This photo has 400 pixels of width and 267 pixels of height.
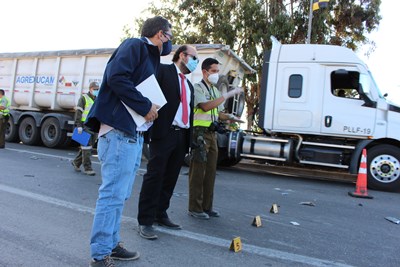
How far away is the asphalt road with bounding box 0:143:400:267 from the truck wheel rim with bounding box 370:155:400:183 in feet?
4.10

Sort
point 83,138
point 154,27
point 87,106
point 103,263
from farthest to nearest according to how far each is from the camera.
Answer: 1. point 87,106
2. point 83,138
3. point 154,27
4. point 103,263

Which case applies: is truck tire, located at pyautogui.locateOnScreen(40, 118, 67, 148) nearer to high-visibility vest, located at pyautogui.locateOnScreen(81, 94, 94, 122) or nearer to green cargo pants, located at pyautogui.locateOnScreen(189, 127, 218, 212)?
high-visibility vest, located at pyautogui.locateOnScreen(81, 94, 94, 122)

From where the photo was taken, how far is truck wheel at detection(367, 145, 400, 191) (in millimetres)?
7914

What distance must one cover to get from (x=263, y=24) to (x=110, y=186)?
13534mm

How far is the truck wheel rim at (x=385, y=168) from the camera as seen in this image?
313 inches

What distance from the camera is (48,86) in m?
12.5

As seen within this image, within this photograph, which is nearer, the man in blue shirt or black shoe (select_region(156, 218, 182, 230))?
the man in blue shirt

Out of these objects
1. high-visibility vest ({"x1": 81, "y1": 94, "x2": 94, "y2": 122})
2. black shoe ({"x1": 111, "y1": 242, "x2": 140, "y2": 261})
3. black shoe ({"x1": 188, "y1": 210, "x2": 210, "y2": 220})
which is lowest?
black shoe ({"x1": 111, "y1": 242, "x2": 140, "y2": 261})

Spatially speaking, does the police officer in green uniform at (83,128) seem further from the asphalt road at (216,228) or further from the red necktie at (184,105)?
the red necktie at (184,105)

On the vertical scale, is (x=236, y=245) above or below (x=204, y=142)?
below

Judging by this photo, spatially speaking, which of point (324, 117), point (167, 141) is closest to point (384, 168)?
point (324, 117)

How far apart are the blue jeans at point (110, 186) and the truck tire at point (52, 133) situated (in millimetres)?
9879

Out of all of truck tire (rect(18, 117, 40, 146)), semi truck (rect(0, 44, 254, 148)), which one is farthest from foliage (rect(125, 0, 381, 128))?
truck tire (rect(18, 117, 40, 146))

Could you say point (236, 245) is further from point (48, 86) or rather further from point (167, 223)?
A: point (48, 86)
